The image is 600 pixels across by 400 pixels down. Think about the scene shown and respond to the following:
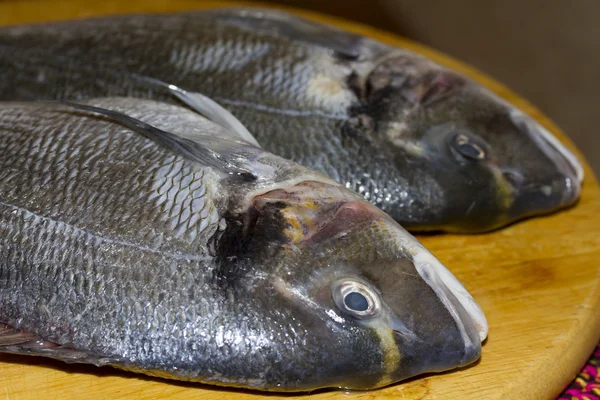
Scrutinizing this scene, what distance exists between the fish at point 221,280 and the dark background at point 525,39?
3559 millimetres

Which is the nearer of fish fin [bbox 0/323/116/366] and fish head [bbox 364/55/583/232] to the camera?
fish fin [bbox 0/323/116/366]

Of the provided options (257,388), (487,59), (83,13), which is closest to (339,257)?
(257,388)

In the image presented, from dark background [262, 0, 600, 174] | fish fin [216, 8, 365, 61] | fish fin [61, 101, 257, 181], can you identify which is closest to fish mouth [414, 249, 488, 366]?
fish fin [61, 101, 257, 181]

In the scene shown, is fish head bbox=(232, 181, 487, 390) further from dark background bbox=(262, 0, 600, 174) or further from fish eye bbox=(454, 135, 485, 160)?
dark background bbox=(262, 0, 600, 174)

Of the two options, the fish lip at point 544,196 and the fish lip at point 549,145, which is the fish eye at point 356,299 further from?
the fish lip at point 549,145

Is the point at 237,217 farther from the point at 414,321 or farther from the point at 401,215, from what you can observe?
the point at 401,215

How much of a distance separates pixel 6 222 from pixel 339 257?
2.65ft

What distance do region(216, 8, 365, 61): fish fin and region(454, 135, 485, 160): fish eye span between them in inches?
17.2

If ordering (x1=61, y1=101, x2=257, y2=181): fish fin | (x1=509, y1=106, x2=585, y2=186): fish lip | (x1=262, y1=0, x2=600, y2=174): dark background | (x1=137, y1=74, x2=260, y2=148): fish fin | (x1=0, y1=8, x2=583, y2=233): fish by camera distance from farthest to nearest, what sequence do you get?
(x1=262, y1=0, x2=600, y2=174): dark background → (x1=509, y1=106, x2=585, y2=186): fish lip → (x1=0, y1=8, x2=583, y2=233): fish → (x1=137, y1=74, x2=260, y2=148): fish fin → (x1=61, y1=101, x2=257, y2=181): fish fin

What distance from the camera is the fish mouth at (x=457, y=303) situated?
1.70 m

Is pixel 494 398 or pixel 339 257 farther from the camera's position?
pixel 494 398

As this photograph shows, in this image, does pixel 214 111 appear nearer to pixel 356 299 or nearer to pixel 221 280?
pixel 221 280

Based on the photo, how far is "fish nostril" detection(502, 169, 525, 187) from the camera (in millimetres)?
2273

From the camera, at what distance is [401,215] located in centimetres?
222
